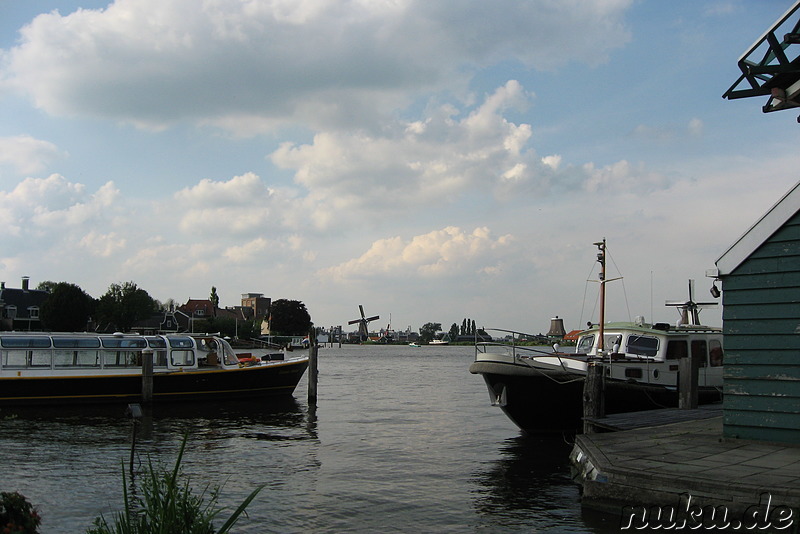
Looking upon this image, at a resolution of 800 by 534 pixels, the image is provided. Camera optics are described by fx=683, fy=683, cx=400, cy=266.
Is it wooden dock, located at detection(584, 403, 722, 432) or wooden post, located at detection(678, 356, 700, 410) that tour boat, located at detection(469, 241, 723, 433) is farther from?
wooden dock, located at detection(584, 403, 722, 432)

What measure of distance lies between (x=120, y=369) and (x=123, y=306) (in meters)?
76.0

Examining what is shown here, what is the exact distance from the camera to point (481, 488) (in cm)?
1439

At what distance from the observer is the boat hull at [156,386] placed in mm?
26641

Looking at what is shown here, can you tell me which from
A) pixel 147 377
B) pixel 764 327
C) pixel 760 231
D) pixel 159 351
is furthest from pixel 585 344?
pixel 159 351

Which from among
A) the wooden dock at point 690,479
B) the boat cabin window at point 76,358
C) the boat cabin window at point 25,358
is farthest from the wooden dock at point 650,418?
the boat cabin window at point 25,358

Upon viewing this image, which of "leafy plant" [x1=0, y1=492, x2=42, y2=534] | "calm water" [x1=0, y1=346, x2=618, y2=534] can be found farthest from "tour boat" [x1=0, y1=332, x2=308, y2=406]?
"leafy plant" [x1=0, y1=492, x2=42, y2=534]

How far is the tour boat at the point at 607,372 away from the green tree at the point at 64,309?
7776 centimetres

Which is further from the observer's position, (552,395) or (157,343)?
(157,343)

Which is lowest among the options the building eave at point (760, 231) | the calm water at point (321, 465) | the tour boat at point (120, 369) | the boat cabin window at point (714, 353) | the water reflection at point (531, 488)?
the calm water at point (321, 465)

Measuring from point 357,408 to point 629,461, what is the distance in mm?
21156

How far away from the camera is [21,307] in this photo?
293 ft

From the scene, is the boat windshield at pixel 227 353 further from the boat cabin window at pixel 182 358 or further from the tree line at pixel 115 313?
the tree line at pixel 115 313

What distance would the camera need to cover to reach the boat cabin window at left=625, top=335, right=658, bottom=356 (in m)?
20.8

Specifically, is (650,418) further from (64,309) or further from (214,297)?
(214,297)
